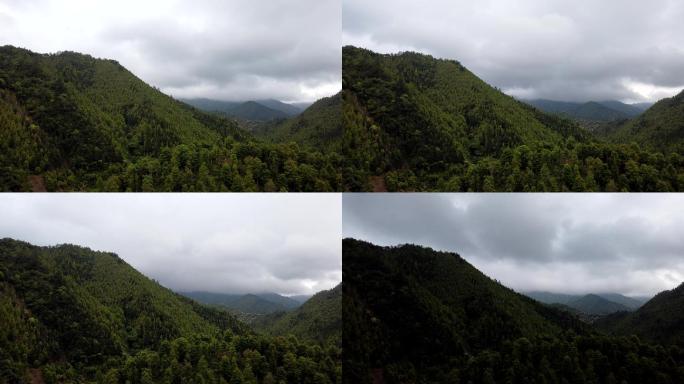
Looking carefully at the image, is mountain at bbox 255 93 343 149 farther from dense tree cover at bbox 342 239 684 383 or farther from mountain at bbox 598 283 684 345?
mountain at bbox 598 283 684 345

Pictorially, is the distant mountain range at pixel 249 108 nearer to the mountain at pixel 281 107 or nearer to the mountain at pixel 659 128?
the mountain at pixel 281 107

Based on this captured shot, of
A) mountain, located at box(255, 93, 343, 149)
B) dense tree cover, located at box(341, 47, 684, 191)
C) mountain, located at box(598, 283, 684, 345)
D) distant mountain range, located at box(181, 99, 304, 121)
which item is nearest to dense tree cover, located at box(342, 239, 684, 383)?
mountain, located at box(598, 283, 684, 345)

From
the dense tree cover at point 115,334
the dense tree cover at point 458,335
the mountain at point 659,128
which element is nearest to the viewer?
the dense tree cover at point 458,335

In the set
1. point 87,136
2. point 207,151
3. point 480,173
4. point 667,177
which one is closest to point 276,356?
point 207,151

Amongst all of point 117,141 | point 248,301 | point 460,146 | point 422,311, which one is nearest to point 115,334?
point 248,301

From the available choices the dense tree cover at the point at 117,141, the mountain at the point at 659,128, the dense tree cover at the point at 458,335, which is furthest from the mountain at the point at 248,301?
the mountain at the point at 659,128

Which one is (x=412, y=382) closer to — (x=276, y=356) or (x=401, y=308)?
(x=401, y=308)

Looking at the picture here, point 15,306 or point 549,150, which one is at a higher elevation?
point 549,150
